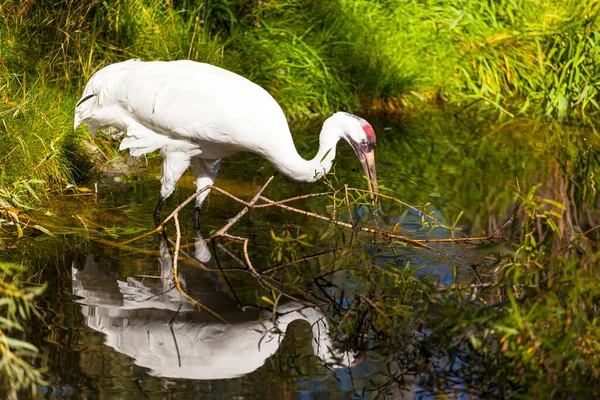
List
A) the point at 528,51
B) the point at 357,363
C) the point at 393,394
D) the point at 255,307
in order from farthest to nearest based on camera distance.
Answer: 1. the point at 528,51
2. the point at 255,307
3. the point at 357,363
4. the point at 393,394

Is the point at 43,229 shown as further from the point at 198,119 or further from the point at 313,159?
the point at 313,159

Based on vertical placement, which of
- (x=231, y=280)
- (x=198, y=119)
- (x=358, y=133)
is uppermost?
(x=198, y=119)

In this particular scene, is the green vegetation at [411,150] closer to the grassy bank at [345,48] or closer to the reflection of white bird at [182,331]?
the grassy bank at [345,48]

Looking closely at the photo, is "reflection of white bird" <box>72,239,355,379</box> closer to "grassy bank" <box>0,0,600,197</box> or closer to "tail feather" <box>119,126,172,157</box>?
"tail feather" <box>119,126,172,157</box>

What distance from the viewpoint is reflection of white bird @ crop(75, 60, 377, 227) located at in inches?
204

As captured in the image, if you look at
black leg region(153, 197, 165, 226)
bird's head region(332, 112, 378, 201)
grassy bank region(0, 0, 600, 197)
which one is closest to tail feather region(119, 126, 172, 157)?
black leg region(153, 197, 165, 226)

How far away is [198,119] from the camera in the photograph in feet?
17.1

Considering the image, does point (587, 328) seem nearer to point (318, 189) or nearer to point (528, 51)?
point (318, 189)

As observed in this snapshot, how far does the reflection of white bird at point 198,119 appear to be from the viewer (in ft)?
17.0

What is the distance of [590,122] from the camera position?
349 inches

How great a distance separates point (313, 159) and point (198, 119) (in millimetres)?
672

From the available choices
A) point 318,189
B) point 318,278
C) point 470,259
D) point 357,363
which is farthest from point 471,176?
point 357,363

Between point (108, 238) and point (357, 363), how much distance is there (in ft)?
6.54

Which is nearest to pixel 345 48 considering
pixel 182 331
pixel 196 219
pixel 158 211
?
pixel 196 219
